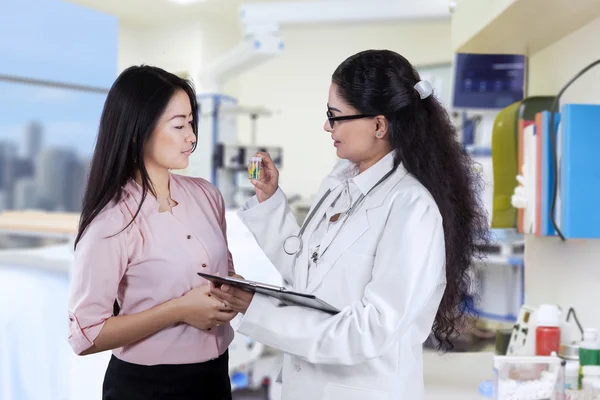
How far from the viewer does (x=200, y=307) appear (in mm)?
1182

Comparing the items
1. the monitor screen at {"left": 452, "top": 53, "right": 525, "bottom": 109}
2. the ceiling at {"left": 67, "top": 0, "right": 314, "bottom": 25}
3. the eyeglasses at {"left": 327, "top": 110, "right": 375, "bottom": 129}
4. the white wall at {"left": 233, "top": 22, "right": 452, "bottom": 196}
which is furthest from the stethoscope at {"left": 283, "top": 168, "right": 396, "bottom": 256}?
the white wall at {"left": 233, "top": 22, "right": 452, "bottom": 196}

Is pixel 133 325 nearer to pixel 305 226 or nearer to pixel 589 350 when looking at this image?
pixel 305 226

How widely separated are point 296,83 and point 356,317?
18.8 feet

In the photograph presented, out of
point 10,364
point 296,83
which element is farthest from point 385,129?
point 296,83

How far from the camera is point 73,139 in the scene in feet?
18.4

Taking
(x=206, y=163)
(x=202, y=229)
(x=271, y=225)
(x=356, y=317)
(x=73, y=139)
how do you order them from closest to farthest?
(x=356, y=317) < (x=202, y=229) < (x=271, y=225) < (x=206, y=163) < (x=73, y=139)

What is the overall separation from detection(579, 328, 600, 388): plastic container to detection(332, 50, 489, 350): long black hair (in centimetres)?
39

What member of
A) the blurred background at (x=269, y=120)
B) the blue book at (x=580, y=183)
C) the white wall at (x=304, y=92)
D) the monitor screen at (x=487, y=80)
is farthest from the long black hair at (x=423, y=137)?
the white wall at (x=304, y=92)

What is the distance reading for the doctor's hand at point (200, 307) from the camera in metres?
1.18

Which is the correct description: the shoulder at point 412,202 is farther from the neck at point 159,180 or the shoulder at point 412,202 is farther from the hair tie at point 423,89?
the neck at point 159,180

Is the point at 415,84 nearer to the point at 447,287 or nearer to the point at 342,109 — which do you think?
the point at 342,109

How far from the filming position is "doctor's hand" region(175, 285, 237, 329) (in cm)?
118

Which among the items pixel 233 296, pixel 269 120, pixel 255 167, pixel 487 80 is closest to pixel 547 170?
pixel 255 167

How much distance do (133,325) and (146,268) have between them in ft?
0.38
